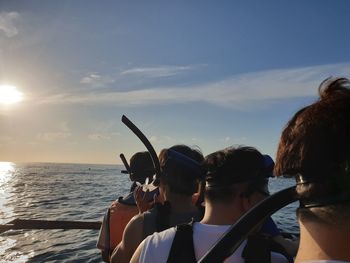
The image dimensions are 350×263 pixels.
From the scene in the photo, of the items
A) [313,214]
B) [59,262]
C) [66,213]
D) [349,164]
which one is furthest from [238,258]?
[66,213]

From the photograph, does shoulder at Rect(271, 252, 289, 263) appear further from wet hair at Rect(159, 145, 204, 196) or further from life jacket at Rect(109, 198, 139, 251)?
life jacket at Rect(109, 198, 139, 251)

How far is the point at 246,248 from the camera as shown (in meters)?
2.29

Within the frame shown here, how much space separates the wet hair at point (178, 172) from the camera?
11.1ft

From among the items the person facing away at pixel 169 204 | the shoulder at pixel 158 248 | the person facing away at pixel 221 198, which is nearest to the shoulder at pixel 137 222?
the person facing away at pixel 169 204

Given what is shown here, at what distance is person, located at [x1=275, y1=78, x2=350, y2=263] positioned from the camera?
126cm

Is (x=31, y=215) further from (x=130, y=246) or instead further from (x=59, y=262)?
(x=130, y=246)

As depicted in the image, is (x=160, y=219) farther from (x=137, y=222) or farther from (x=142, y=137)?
(x=142, y=137)

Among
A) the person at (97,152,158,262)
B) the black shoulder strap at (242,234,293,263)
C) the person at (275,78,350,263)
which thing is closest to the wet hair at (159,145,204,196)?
the black shoulder strap at (242,234,293,263)

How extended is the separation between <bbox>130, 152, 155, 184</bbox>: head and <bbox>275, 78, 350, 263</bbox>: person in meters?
4.22

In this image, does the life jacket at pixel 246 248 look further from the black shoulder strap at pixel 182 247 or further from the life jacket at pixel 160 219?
the life jacket at pixel 160 219

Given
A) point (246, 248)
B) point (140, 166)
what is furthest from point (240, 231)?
point (140, 166)

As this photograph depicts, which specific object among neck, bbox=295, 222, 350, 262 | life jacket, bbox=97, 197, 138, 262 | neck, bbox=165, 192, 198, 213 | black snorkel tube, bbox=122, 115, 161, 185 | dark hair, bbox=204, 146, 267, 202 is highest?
black snorkel tube, bbox=122, 115, 161, 185

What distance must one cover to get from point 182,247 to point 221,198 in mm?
439

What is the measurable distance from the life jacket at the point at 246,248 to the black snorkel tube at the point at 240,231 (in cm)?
106
